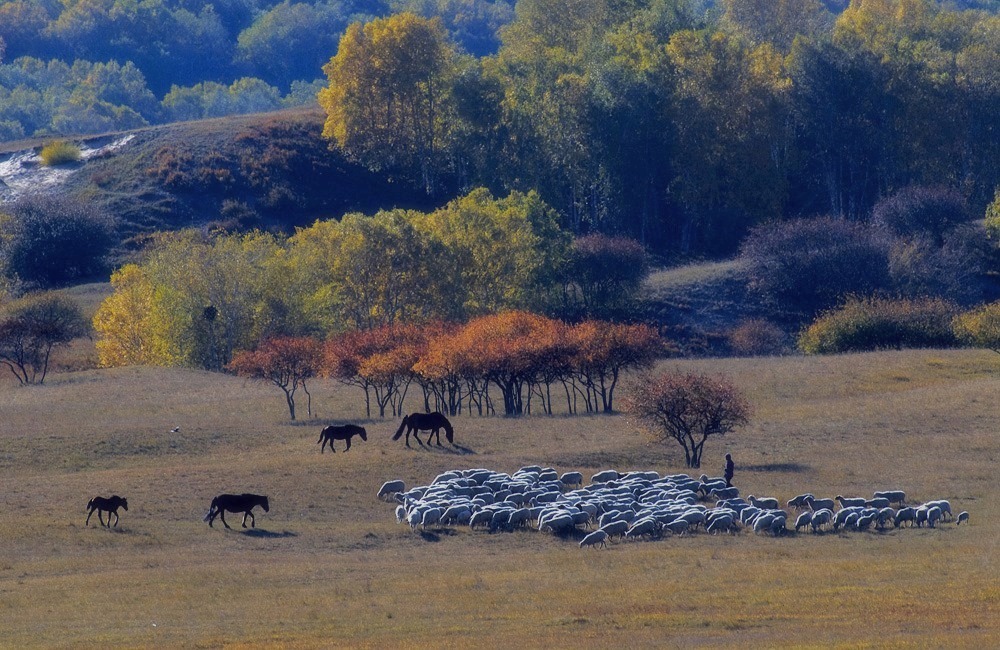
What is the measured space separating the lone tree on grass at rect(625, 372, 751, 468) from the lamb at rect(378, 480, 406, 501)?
1235cm

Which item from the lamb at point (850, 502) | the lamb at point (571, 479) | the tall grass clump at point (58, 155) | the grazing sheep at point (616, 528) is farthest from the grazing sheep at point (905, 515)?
the tall grass clump at point (58, 155)

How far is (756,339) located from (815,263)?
38.7ft

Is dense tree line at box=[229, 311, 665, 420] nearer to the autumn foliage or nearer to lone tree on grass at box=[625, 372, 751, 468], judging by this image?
the autumn foliage

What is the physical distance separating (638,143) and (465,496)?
266ft

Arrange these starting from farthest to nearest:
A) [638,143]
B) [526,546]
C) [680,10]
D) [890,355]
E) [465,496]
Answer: [680,10] → [638,143] → [890,355] → [465,496] → [526,546]

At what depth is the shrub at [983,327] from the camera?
78.2m

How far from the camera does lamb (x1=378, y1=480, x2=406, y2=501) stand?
46.9 meters

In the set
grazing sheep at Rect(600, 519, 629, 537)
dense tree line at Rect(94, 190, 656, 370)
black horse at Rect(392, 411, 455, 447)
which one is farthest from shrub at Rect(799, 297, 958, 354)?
grazing sheep at Rect(600, 519, 629, 537)

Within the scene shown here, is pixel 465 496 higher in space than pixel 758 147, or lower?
lower

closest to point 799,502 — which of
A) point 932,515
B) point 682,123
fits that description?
point 932,515

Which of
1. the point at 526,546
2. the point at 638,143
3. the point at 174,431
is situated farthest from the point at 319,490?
the point at 638,143

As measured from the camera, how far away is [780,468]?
53938 mm

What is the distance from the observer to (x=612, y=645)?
27922 mm

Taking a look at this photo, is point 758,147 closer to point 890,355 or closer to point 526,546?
point 890,355
